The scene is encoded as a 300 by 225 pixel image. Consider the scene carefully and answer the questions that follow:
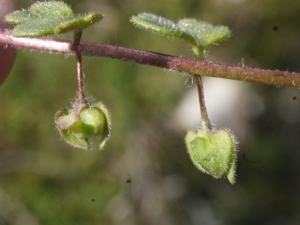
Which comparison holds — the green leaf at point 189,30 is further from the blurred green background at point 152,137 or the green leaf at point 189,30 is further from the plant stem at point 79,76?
the blurred green background at point 152,137

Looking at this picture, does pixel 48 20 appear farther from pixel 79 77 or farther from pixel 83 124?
pixel 83 124

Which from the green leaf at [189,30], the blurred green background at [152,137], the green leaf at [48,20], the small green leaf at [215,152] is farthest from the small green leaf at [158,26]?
the blurred green background at [152,137]

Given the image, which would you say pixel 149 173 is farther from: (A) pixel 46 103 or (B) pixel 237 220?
(A) pixel 46 103

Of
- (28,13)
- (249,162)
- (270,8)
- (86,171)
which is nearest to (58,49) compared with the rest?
(28,13)

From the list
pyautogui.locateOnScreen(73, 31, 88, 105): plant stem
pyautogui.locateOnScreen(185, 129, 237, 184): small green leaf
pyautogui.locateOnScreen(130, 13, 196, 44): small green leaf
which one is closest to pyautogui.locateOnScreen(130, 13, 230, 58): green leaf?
pyautogui.locateOnScreen(130, 13, 196, 44): small green leaf

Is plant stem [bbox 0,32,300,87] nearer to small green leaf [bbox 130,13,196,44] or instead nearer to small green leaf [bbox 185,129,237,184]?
small green leaf [bbox 130,13,196,44]

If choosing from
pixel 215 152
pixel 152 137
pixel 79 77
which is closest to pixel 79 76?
pixel 79 77
